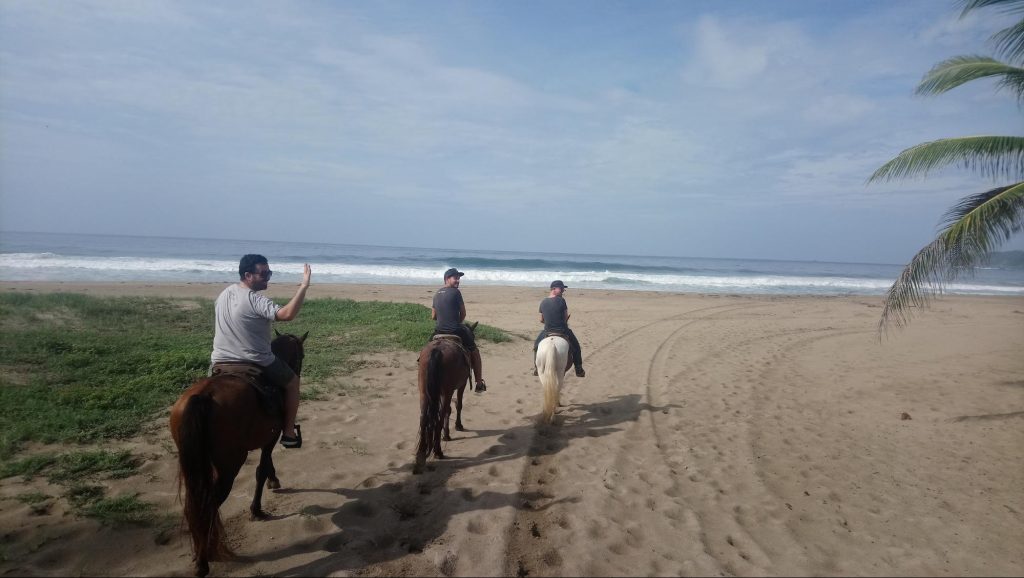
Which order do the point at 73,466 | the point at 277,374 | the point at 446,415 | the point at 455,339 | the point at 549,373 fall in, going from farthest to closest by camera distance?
1. the point at 549,373
2. the point at 455,339
3. the point at 446,415
4. the point at 73,466
5. the point at 277,374

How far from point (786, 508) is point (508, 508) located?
268 cm

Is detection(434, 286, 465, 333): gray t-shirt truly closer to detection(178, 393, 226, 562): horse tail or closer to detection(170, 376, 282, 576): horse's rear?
detection(170, 376, 282, 576): horse's rear

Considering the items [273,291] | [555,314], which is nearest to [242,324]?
[555,314]

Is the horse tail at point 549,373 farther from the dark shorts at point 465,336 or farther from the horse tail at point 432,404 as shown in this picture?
the horse tail at point 432,404

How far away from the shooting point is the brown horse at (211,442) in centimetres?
319

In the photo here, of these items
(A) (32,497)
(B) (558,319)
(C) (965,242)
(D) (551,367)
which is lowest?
(A) (32,497)

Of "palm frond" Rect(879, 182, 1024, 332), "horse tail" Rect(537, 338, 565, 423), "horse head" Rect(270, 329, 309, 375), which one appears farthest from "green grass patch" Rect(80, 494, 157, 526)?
"palm frond" Rect(879, 182, 1024, 332)

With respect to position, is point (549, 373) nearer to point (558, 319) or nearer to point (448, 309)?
point (558, 319)

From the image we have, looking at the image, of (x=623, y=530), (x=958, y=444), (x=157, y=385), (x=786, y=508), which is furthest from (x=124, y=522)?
(x=958, y=444)

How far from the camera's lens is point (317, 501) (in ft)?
14.6

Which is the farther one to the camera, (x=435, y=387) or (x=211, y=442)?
(x=435, y=387)

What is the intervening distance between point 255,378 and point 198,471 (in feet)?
2.88

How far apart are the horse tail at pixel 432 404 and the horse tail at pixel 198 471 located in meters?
2.11

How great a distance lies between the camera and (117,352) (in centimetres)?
789
